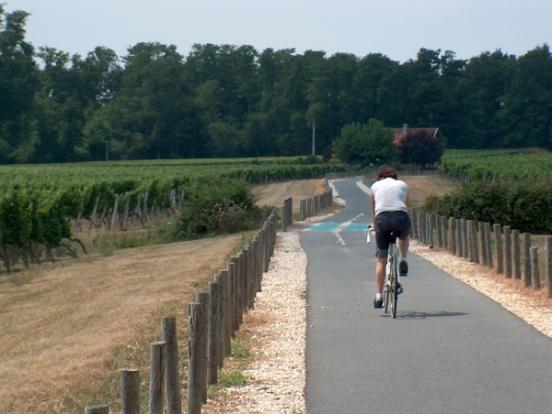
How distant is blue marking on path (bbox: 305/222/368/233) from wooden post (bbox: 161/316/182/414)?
33.0 m

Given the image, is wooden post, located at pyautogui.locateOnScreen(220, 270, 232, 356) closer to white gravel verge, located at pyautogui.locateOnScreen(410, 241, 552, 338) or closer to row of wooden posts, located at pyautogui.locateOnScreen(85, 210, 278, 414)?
row of wooden posts, located at pyautogui.locateOnScreen(85, 210, 278, 414)

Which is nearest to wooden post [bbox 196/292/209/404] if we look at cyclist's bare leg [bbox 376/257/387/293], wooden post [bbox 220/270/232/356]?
wooden post [bbox 220/270/232/356]

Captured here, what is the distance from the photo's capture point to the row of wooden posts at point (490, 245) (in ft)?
63.8

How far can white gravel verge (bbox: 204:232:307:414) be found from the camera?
35.6ft

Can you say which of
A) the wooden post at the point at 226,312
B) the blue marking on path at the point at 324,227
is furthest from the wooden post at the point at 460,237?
the blue marking on path at the point at 324,227

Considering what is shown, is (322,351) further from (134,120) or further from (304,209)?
(134,120)

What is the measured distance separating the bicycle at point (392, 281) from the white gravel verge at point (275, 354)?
1146mm

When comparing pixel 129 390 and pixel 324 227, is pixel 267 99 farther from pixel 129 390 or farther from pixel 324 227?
pixel 129 390

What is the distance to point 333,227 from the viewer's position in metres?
46.2

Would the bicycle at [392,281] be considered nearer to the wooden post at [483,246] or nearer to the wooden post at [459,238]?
the wooden post at [483,246]

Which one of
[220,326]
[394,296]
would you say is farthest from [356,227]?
[220,326]

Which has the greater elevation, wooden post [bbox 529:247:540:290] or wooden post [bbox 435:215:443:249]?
wooden post [bbox 529:247:540:290]

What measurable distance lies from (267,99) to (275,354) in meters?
171

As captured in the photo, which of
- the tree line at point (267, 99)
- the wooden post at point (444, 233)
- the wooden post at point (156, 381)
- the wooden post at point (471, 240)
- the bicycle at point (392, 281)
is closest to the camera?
the wooden post at point (156, 381)
